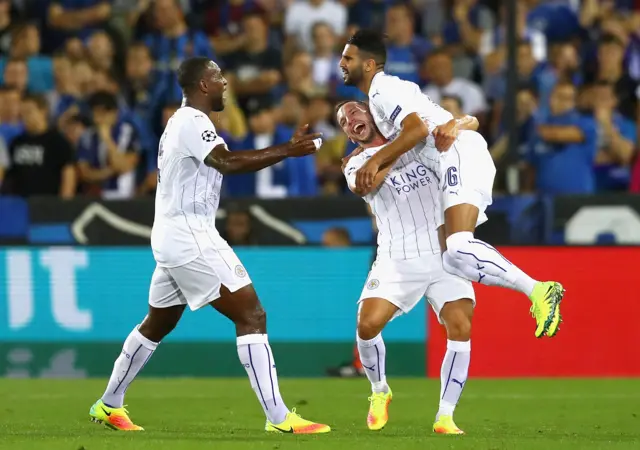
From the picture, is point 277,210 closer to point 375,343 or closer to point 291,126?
point 291,126

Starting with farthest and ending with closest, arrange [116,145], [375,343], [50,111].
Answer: [50,111]
[116,145]
[375,343]

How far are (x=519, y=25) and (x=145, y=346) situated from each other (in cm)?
964

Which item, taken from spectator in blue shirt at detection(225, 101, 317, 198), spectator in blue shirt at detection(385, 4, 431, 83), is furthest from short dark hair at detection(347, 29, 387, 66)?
spectator in blue shirt at detection(385, 4, 431, 83)

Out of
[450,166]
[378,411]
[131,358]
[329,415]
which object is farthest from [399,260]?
[329,415]

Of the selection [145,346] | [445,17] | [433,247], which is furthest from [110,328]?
[445,17]

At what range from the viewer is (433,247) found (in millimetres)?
8406

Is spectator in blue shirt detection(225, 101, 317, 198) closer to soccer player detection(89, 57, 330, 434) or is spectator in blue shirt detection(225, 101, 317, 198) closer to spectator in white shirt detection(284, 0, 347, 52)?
spectator in white shirt detection(284, 0, 347, 52)

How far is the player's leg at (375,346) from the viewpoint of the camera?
828cm

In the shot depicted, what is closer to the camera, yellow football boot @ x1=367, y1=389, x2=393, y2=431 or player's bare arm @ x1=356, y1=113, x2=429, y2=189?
player's bare arm @ x1=356, y1=113, x2=429, y2=189

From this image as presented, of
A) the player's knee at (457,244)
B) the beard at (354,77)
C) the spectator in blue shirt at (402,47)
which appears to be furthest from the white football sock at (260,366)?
the spectator in blue shirt at (402,47)

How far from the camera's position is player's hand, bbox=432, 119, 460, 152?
26.9 ft

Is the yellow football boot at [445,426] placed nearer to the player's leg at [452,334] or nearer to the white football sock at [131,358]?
the player's leg at [452,334]

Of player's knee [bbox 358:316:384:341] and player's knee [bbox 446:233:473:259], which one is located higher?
player's knee [bbox 446:233:473:259]

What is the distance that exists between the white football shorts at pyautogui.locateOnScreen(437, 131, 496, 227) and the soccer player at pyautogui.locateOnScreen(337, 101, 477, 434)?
12cm
